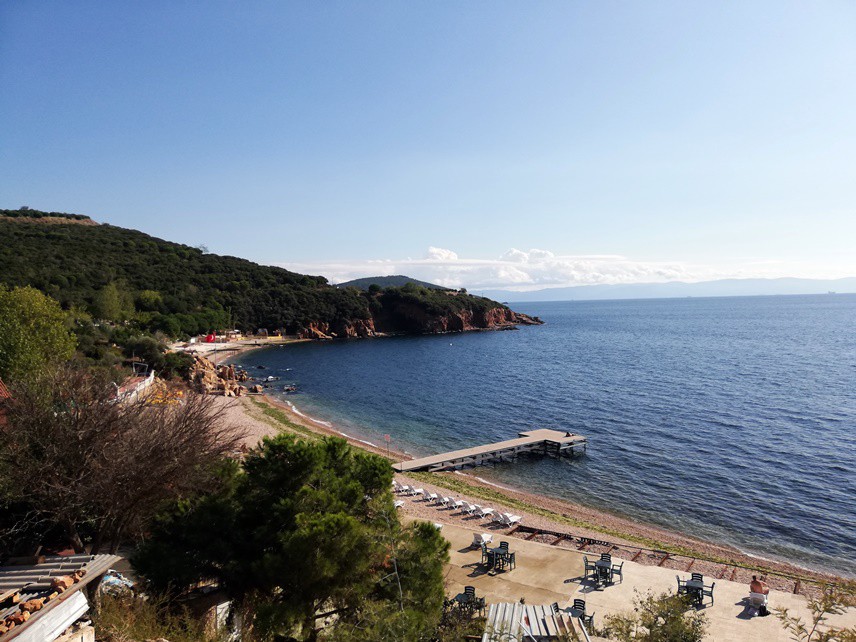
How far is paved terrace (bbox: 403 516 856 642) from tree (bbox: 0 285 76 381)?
2139cm

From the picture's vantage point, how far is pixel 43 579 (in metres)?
7.09

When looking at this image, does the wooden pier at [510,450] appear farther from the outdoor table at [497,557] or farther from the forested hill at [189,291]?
the forested hill at [189,291]

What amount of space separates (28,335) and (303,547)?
27056 millimetres

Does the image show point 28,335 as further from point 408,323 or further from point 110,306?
point 408,323

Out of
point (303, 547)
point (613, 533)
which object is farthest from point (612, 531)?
point (303, 547)

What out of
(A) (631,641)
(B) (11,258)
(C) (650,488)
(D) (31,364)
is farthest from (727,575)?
(B) (11,258)

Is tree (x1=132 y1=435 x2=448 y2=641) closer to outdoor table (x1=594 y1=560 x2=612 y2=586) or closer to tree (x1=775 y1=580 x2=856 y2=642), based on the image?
tree (x1=775 y1=580 x2=856 y2=642)

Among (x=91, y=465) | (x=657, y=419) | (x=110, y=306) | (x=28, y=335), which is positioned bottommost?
(x=657, y=419)

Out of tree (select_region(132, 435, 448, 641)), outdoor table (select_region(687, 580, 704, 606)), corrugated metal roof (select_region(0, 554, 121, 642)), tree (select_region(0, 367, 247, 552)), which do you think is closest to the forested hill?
tree (select_region(0, 367, 247, 552))

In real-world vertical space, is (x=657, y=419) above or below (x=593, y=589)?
below

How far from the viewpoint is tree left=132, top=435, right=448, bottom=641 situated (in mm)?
8445

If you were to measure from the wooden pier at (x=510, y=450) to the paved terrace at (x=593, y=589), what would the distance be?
14.0 meters

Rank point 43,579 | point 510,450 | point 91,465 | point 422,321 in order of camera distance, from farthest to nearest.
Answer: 1. point 422,321
2. point 510,450
3. point 91,465
4. point 43,579

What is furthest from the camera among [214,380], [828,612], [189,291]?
[189,291]
